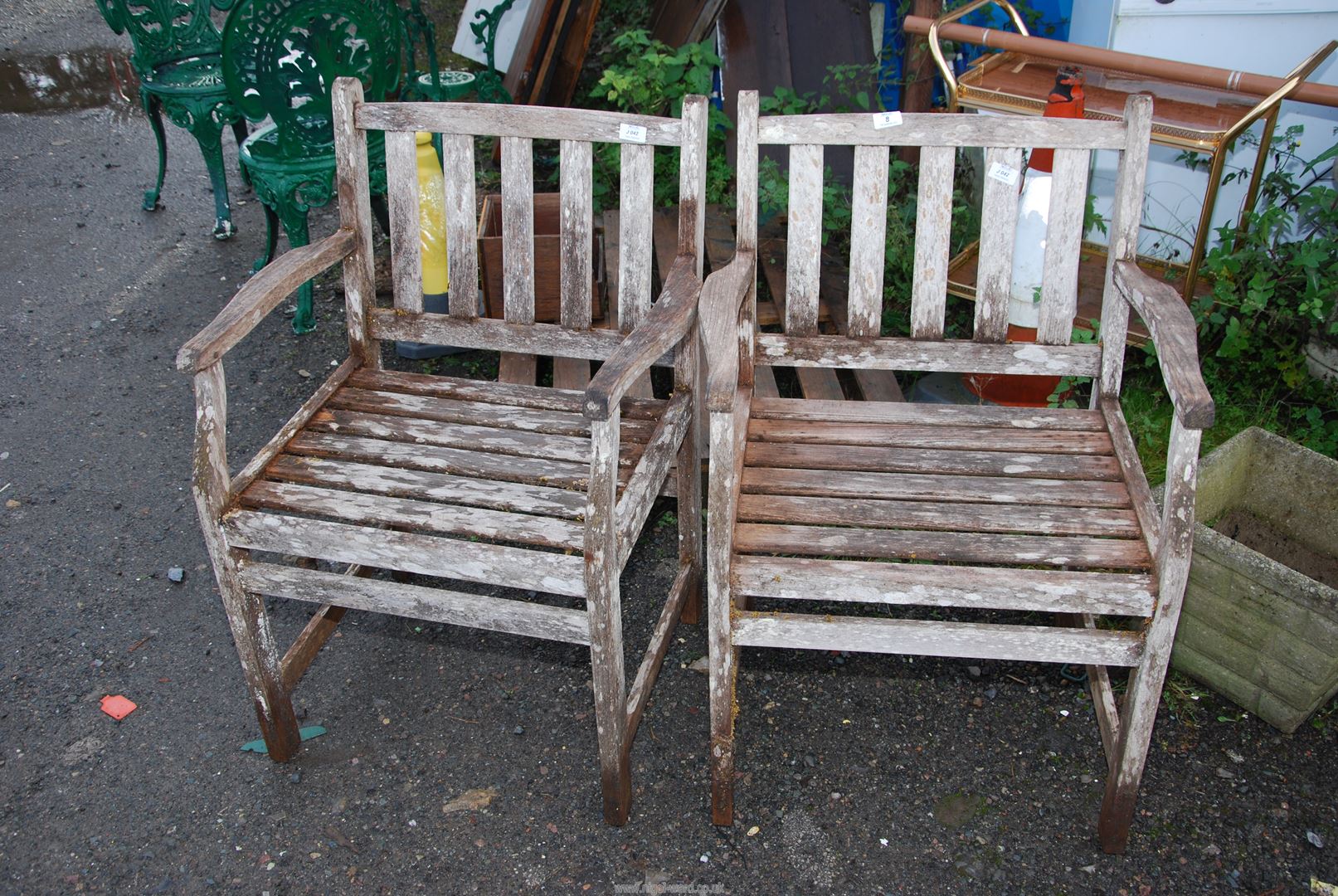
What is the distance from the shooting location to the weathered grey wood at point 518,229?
2.38 m

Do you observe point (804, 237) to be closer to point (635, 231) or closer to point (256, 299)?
point (635, 231)

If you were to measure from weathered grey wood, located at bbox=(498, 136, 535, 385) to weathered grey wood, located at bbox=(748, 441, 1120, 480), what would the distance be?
652mm

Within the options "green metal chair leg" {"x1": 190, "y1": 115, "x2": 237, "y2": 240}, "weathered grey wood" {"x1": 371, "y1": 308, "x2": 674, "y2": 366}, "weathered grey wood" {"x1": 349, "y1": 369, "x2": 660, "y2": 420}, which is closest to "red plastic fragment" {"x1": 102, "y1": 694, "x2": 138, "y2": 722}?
"weathered grey wood" {"x1": 349, "y1": 369, "x2": 660, "y2": 420}

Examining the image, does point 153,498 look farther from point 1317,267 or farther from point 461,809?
point 1317,267

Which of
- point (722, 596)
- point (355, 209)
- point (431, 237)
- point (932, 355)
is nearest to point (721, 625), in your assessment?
point (722, 596)

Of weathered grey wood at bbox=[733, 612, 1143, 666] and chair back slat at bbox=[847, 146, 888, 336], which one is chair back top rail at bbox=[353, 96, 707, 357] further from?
weathered grey wood at bbox=[733, 612, 1143, 666]

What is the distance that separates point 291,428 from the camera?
2.29 m

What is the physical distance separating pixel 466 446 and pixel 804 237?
33.8 inches

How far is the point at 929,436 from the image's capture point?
227 cm

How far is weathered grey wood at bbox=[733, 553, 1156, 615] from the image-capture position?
1.85 meters

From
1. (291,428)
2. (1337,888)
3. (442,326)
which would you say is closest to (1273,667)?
(1337,888)

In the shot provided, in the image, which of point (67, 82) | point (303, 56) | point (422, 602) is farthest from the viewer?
point (67, 82)

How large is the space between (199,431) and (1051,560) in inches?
61.8

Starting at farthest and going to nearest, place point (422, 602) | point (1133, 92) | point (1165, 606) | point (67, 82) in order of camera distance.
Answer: point (67, 82) < point (1133, 92) < point (422, 602) < point (1165, 606)
